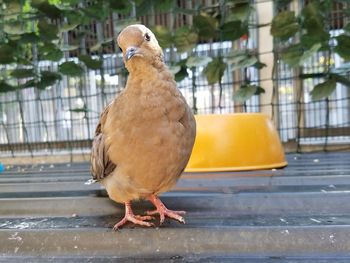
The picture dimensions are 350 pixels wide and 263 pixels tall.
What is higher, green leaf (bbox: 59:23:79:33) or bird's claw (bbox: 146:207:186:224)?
green leaf (bbox: 59:23:79:33)

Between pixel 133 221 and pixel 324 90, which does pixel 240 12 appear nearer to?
pixel 324 90

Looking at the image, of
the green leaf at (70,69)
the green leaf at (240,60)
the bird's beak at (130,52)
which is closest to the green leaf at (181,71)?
the green leaf at (240,60)

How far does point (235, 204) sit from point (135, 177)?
0.90 feet

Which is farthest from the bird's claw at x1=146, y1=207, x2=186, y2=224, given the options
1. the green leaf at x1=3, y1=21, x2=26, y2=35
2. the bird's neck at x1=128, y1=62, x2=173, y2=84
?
the green leaf at x1=3, y1=21, x2=26, y2=35

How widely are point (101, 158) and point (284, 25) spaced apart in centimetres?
168

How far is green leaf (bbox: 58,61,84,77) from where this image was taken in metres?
2.77

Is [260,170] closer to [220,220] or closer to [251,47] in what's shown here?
[220,220]

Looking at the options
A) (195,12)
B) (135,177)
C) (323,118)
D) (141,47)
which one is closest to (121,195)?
(135,177)

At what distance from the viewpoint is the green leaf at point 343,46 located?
2321 mm

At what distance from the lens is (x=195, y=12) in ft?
8.71

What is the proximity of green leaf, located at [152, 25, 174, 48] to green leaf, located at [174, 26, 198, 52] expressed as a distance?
40mm

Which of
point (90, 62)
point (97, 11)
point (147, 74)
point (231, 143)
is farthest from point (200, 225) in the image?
point (97, 11)

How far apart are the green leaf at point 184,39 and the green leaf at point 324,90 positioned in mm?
766

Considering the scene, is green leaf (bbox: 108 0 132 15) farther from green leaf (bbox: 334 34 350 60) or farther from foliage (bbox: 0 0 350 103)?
green leaf (bbox: 334 34 350 60)
